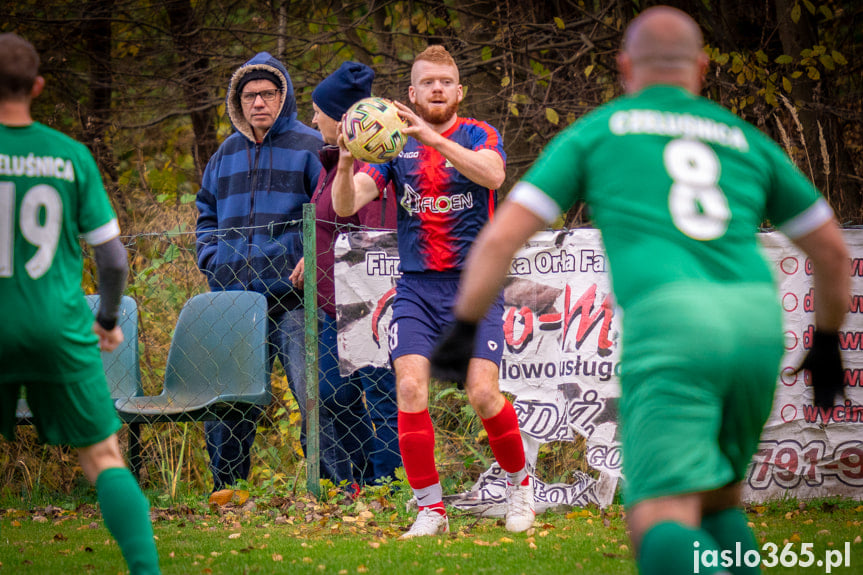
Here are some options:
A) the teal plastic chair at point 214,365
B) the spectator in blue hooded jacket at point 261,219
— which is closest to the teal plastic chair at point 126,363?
the teal plastic chair at point 214,365

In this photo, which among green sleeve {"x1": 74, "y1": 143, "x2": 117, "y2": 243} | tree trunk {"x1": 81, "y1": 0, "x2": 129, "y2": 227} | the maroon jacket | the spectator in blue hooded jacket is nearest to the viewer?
green sleeve {"x1": 74, "y1": 143, "x2": 117, "y2": 243}

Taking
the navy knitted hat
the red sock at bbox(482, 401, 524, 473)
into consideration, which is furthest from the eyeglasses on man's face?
the red sock at bbox(482, 401, 524, 473)

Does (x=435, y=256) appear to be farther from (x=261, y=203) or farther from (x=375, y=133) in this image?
(x=261, y=203)

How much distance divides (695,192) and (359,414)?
13.6ft

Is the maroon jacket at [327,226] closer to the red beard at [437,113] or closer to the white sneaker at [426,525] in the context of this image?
the red beard at [437,113]

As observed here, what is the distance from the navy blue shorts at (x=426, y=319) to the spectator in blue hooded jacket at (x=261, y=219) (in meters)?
1.40

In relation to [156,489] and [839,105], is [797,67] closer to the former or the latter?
[839,105]

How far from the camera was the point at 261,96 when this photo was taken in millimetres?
6469

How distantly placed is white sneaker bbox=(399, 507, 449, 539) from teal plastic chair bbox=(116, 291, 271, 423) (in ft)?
5.08

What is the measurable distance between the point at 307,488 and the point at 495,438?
1.51 meters

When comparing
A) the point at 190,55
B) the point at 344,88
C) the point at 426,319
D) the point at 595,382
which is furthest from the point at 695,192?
the point at 190,55

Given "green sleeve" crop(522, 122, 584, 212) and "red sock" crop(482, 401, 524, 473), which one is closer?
"green sleeve" crop(522, 122, 584, 212)

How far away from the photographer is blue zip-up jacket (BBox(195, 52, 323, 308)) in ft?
20.4

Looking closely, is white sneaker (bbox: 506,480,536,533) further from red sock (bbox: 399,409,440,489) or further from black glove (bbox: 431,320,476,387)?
black glove (bbox: 431,320,476,387)
